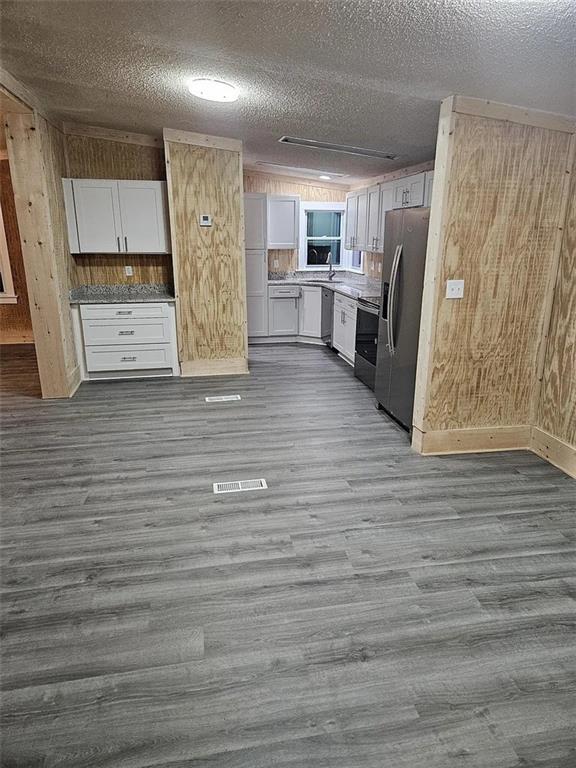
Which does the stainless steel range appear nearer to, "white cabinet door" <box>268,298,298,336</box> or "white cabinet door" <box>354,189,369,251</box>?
"white cabinet door" <box>354,189,369,251</box>

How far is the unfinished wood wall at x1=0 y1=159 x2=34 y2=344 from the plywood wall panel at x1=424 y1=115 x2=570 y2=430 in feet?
19.5

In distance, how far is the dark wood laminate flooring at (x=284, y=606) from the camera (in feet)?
5.19

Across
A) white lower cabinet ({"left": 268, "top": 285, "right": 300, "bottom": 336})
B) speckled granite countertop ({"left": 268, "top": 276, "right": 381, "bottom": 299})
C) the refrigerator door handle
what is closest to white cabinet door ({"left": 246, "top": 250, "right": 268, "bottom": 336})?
white lower cabinet ({"left": 268, "top": 285, "right": 300, "bottom": 336})

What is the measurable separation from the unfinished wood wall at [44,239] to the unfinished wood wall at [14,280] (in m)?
1.90

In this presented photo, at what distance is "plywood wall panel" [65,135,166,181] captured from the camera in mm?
5379

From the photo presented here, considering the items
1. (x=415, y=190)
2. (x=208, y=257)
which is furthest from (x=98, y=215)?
(x=415, y=190)

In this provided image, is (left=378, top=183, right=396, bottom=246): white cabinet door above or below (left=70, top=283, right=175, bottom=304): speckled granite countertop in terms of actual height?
above

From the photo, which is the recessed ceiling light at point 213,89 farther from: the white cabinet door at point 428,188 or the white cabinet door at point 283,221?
the white cabinet door at point 283,221

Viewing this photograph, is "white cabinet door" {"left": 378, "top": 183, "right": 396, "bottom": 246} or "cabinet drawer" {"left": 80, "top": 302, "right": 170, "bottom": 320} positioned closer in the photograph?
"cabinet drawer" {"left": 80, "top": 302, "right": 170, "bottom": 320}

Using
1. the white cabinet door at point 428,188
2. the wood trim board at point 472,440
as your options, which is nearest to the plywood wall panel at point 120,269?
the white cabinet door at point 428,188

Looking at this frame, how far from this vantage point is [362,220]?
21.0 ft

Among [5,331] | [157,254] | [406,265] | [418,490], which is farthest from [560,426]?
[5,331]

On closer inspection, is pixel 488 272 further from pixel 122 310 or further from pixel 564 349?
pixel 122 310

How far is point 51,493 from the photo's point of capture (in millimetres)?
3062
